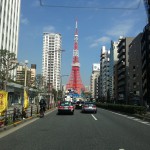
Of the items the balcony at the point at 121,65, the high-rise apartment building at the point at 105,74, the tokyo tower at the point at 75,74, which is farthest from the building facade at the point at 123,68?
the high-rise apartment building at the point at 105,74

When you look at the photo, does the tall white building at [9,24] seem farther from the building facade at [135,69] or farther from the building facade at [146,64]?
the building facade at [135,69]

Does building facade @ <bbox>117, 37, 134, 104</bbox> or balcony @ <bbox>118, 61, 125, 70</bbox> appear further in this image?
balcony @ <bbox>118, 61, 125, 70</bbox>

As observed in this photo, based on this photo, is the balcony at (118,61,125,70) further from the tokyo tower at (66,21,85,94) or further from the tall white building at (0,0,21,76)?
the tall white building at (0,0,21,76)

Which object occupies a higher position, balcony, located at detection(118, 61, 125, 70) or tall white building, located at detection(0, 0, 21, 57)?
tall white building, located at detection(0, 0, 21, 57)

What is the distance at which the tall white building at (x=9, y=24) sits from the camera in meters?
71.9

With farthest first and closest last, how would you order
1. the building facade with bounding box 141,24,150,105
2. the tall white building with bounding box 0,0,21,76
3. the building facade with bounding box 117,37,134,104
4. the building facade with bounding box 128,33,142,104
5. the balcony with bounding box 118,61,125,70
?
1. the balcony with bounding box 118,61,125,70
2. the building facade with bounding box 117,37,134,104
3. the building facade with bounding box 128,33,142,104
4. the building facade with bounding box 141,24,150,105
5. the tall white building with bounding box 0,0,21,76

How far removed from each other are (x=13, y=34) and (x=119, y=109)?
166ft

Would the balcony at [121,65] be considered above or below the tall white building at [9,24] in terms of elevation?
below

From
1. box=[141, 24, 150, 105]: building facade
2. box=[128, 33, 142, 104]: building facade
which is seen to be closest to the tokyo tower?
box=[128, 33, 142, 104]: building facade

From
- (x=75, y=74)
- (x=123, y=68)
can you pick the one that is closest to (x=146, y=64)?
(x=123, y=68)

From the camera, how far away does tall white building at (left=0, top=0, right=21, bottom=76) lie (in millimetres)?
71875

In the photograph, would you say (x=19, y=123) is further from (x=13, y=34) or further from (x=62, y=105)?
(x=13, y=34)

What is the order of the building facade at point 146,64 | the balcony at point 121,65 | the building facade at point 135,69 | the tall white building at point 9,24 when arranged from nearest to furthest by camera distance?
the tall white building at point 9,24 < the building facade at point 146,64 < the building facade at point 135,69 < the balcony at point 121,65

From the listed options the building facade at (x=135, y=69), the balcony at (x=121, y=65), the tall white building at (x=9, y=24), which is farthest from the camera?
the balcony at (x=121, y=65)
